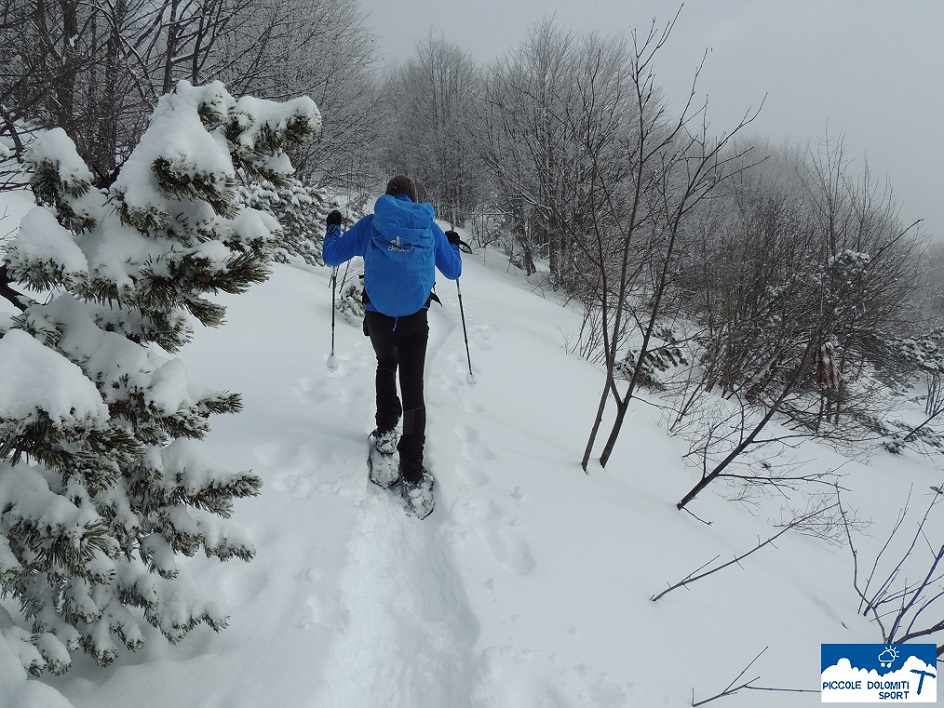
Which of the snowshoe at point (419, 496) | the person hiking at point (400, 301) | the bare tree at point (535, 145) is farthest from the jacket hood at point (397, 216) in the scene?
the bare tree at point (535, 145)

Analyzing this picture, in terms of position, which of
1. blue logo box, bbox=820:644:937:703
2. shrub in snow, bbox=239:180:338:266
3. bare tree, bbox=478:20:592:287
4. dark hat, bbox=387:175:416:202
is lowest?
blue logo box, bbox=820:644:937:703

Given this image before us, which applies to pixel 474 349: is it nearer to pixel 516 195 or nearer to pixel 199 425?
pixel 199 425

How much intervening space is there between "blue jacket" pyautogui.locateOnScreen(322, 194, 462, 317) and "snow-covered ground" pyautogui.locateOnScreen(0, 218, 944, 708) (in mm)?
1215

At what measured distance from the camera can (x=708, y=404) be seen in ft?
23.9

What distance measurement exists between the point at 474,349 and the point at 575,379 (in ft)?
4.63

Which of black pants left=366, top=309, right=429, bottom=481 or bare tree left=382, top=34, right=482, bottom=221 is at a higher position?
bare tree left=382, top=34, right=482, bottom=221

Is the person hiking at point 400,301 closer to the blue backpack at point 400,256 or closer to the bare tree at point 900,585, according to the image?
the blue backpack at point 400,256

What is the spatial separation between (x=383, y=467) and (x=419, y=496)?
0.37 m

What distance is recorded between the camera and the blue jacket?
288 centimetres

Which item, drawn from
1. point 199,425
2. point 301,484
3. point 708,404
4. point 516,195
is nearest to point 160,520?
point 199,425

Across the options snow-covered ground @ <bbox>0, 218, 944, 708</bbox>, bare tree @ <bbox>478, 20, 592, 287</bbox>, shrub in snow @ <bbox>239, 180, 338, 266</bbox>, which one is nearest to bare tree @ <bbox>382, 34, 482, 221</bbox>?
bare tree @ <bbox>478, 20, 592, 287</bbox>

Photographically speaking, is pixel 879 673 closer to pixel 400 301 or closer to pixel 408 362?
pixel 408 362

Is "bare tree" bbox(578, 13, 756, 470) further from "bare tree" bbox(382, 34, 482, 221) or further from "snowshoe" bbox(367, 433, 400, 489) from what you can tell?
"bare tree" bbox(382, 34, 482, 221)

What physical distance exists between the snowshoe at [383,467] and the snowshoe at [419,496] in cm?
11
